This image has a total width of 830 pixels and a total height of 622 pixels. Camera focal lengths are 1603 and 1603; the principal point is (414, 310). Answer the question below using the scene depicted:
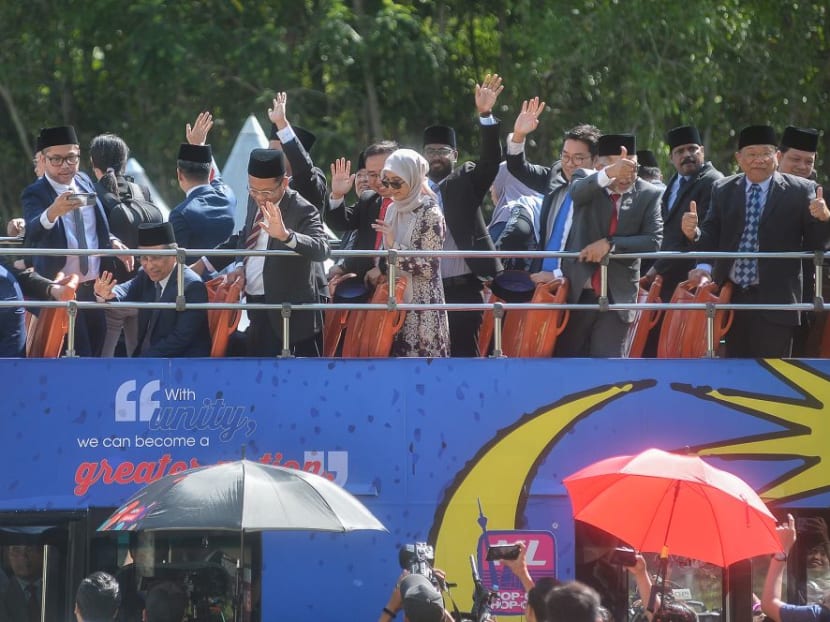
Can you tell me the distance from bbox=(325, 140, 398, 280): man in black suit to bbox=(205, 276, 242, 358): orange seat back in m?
0.94

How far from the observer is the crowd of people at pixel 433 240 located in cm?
988

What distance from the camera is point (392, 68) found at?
76.6 feet

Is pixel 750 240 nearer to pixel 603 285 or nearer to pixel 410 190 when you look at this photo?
pixel 603 285

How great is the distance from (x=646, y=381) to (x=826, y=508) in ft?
4.51

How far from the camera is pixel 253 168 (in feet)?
32.1

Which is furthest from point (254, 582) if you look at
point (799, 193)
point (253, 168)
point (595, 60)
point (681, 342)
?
point (595, 60)

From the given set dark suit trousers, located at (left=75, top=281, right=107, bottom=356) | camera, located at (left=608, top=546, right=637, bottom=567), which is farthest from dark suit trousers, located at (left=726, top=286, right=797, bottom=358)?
dark suit trousers, located at (left=75, top=281, right=107, bottom=356)

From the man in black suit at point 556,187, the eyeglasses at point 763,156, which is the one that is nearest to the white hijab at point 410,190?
the man in black suit at point 556,187

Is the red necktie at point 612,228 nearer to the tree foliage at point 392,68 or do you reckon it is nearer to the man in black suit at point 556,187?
the man in black suit at point 556,187

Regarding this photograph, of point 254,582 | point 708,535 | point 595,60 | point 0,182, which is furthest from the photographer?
point 0,182

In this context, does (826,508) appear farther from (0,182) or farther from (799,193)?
(0,182)

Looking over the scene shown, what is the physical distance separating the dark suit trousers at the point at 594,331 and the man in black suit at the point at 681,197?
0.72 meters

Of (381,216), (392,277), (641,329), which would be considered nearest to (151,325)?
(392,277)

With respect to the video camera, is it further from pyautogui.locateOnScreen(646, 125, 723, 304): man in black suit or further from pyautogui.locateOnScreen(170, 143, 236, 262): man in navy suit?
pyautogui.locateOnScreen(170, 143, 236, 262): man in navy suit
